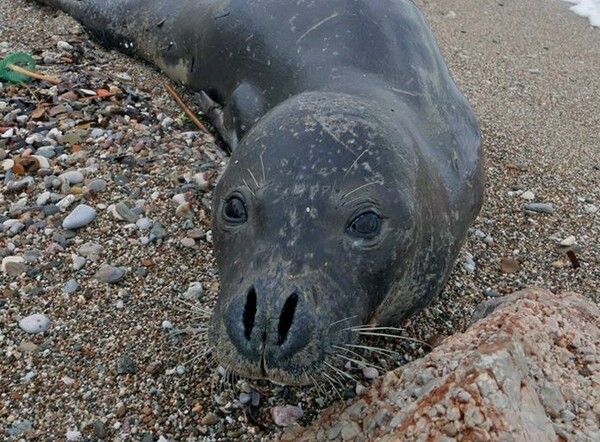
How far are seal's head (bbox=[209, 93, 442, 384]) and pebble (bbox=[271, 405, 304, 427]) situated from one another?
0.39 m

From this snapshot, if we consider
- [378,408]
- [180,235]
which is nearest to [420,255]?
[378,408]

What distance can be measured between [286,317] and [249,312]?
0.34 feet

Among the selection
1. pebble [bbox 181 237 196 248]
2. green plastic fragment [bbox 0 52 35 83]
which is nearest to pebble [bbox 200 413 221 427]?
pebble [bbox 181 237 196 248]

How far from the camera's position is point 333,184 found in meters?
2.26

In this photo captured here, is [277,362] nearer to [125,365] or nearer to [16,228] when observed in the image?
[125,365]

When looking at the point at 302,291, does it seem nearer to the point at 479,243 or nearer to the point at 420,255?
the point at 420,255

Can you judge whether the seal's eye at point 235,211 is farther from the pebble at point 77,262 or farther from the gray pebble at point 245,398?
the pebble at point 77,262

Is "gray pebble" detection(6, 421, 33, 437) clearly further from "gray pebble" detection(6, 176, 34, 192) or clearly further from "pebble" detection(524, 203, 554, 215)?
"pebble" detection(524, 203, 554, 215)

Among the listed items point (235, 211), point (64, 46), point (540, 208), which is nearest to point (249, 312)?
point (235, 211)

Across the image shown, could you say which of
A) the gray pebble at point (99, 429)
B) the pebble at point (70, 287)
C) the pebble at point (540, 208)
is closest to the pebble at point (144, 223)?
the pebble at point (70, 287)

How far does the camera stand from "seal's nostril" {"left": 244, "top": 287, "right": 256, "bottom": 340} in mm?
2014

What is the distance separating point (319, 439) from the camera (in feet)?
7.06

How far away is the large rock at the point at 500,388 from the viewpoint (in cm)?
170

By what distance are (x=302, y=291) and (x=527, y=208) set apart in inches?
87.5
